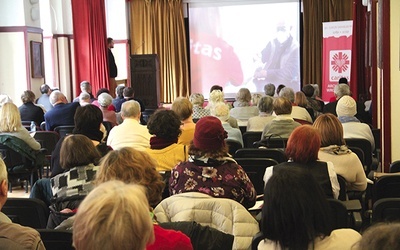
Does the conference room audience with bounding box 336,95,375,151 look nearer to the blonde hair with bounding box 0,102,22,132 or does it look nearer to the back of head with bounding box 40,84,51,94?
the blonde hair with bounding box 0,102,22,132

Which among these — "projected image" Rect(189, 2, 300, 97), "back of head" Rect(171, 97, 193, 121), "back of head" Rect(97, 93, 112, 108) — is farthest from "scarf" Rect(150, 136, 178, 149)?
"projected image" Rect(189, 2, 300, 97)

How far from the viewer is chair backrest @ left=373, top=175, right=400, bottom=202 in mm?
3804

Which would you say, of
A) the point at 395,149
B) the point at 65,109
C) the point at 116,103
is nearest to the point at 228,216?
the point at 395,149

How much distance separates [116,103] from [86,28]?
3048 millimetres

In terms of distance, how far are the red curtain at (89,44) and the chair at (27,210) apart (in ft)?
30.5

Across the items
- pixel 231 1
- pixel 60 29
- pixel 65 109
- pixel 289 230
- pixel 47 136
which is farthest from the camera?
pixel 231 1

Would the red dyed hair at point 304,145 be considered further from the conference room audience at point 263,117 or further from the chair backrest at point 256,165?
the conference room audience at point 263,117

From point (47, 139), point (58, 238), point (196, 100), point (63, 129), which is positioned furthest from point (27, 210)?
point (196, 100)

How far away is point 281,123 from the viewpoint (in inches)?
241

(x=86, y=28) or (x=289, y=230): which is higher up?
(x=86, y=28)

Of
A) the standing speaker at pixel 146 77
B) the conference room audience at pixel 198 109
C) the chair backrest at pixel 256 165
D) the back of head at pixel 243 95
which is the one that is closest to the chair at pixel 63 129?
the conference room audience at pixel 198 109

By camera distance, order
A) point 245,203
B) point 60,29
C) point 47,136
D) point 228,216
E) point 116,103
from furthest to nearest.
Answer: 1. point 60,29
2. point 116,103
3. point 47,136
4. point 245,203
5. point 228,216

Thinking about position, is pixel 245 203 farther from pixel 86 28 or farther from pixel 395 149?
pixel 86 28

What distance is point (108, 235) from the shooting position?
1.59 metres
